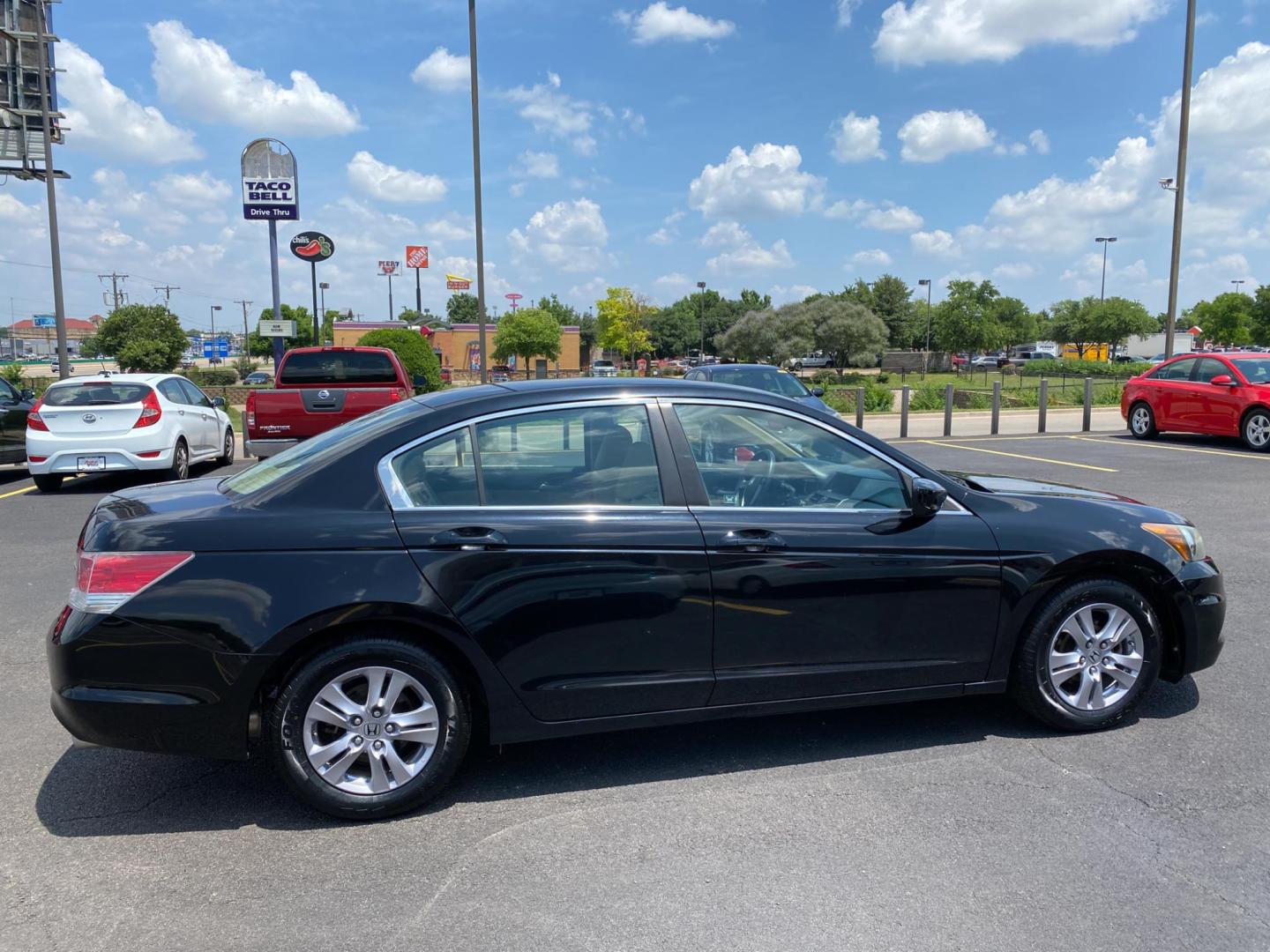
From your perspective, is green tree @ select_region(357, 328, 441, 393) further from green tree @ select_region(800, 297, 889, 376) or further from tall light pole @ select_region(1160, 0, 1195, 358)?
green tree @ select_region(800, 297, 889, 376)

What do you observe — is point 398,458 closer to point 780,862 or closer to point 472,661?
point 472,661

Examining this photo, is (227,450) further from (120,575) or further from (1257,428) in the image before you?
(1257,428)

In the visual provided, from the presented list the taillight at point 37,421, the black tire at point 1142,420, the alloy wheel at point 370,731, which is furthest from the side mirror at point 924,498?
the black tire at point 1142,420

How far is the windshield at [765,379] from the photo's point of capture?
14033 mm

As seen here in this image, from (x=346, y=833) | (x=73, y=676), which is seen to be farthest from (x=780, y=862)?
(x=73, y=676)

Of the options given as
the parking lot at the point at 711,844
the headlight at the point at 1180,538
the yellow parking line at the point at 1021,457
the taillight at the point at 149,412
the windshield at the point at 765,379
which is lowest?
the parking lot at the point at 711,844

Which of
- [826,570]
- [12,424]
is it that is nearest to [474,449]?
[826,570]

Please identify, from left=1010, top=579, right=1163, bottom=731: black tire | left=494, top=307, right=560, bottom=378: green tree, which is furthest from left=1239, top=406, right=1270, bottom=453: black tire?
left=494, top=307, right=560, bottom=378: green tree

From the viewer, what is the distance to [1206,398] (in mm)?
15367

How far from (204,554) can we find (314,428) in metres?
8.91

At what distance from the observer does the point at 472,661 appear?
136 inches

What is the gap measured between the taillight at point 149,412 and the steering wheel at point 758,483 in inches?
392

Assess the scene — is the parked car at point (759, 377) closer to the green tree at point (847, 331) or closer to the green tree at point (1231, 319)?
the green tree at point (847, 331)

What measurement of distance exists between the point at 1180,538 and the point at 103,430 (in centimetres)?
1147
